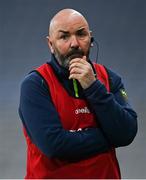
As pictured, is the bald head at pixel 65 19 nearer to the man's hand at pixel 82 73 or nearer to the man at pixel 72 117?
the man at pixel 72 117

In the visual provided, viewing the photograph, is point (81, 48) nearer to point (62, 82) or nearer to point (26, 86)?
point (62, 82)

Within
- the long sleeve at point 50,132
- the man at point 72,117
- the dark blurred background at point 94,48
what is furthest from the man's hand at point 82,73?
the dark blurred background at point 94,48

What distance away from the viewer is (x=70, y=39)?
1.58 meters

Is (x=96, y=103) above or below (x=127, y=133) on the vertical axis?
above

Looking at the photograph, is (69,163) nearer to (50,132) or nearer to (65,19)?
(50,132)

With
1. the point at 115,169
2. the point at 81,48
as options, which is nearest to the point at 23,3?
the point at 81,48

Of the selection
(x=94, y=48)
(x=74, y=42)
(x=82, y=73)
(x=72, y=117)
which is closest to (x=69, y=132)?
(x=72, y=117)

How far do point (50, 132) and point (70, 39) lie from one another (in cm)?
35

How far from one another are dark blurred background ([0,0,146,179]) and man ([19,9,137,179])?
4.72 feet

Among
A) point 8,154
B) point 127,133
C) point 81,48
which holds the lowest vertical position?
point 8,154

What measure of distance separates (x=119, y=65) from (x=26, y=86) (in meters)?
1.58

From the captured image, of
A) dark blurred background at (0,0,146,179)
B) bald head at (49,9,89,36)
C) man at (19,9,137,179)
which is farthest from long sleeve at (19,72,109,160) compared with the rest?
dark blurred background at (0,0,146,179)

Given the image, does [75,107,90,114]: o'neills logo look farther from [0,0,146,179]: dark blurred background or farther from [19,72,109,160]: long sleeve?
[0,0,146,179]: dark blurred background

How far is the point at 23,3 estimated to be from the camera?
9.99 feet
